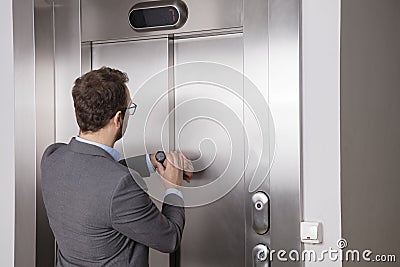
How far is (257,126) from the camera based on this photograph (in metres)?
2.28

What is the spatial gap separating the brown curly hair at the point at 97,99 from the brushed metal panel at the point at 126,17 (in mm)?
543

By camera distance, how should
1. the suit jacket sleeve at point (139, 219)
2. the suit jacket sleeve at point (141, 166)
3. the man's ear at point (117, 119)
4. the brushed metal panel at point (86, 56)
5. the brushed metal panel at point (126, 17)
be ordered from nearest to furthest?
the suit jacket sleeve at point (139, 219), the man's ear at point (117, 119), the suit jacket sleeve at point (141, 166), the brushed metal panel at point (126, 17), the brushed metal panel at point (86, 56)

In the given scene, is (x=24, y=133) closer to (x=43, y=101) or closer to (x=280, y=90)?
(x=43, y=101)

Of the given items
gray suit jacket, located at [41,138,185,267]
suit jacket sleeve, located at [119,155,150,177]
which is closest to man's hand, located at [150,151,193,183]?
suit jacket sleeve, located at [119,155,150,177]

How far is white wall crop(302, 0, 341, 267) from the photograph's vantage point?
208 cm

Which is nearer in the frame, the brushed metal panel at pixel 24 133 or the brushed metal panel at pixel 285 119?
the brushed metal panel at pixel 285 119

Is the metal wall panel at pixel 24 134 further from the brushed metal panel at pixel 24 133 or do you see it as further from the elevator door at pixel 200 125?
the elevator door at pixel 200 125

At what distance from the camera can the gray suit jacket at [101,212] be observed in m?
1.86

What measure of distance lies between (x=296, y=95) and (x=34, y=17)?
1.19 meters

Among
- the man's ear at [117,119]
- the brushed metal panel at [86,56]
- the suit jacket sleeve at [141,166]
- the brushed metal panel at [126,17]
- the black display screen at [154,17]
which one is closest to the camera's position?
the man's ear at [117,119]

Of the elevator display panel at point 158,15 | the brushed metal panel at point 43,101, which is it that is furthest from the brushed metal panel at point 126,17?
the brushed metal panel at point 43,101

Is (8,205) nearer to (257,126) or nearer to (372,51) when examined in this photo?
(257,126)

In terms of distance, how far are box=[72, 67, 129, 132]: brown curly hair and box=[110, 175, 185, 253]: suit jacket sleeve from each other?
0.22 m

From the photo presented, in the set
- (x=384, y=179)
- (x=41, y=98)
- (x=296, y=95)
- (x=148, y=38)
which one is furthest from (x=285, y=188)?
(x=41, y=98)
